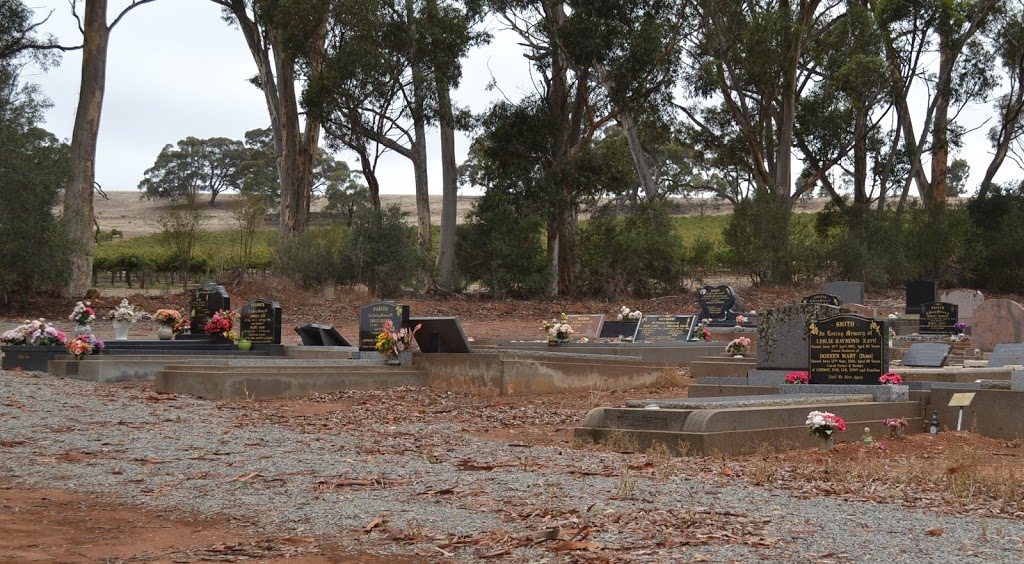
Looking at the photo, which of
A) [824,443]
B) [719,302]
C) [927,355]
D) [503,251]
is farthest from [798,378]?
[503,251]

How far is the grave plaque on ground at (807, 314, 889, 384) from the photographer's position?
1295 cm

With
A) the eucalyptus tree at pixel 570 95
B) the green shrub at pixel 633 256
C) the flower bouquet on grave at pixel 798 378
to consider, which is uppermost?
the eucalyptus tree at pixel 570 95

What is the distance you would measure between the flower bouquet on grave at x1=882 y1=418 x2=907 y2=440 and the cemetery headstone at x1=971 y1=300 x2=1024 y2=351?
11387 millimetres

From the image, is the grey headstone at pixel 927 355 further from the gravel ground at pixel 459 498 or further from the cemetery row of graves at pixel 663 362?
the gravel ground at pixel 459 498

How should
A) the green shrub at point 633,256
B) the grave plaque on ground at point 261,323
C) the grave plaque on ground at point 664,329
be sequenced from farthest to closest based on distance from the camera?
1. the green shrub at point 633,256
2. the grave plaque on ground at point 664,329
3. the grave plaque on ground at point 261,323

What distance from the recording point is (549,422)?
12703 millimetres

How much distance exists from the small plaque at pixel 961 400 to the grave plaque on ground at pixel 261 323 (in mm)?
12043

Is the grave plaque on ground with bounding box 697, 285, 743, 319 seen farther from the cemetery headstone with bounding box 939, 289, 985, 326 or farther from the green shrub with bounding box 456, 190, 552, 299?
the green shrub with bounding box 456, 190, 552, 299

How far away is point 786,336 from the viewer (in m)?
14.4

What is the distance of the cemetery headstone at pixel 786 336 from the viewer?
14.2 metres

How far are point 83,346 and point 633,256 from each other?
24282mm

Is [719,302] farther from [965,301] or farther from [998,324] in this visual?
[965,301]

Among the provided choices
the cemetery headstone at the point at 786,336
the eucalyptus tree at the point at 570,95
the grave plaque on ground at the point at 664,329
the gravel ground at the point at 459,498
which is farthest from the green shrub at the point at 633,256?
the gravel ground at the point at 459,498

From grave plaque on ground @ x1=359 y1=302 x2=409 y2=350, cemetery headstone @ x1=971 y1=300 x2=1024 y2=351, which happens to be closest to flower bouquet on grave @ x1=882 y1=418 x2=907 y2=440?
grave plaque on ground @ x1=359 y1=302 x2=409 y2=350
